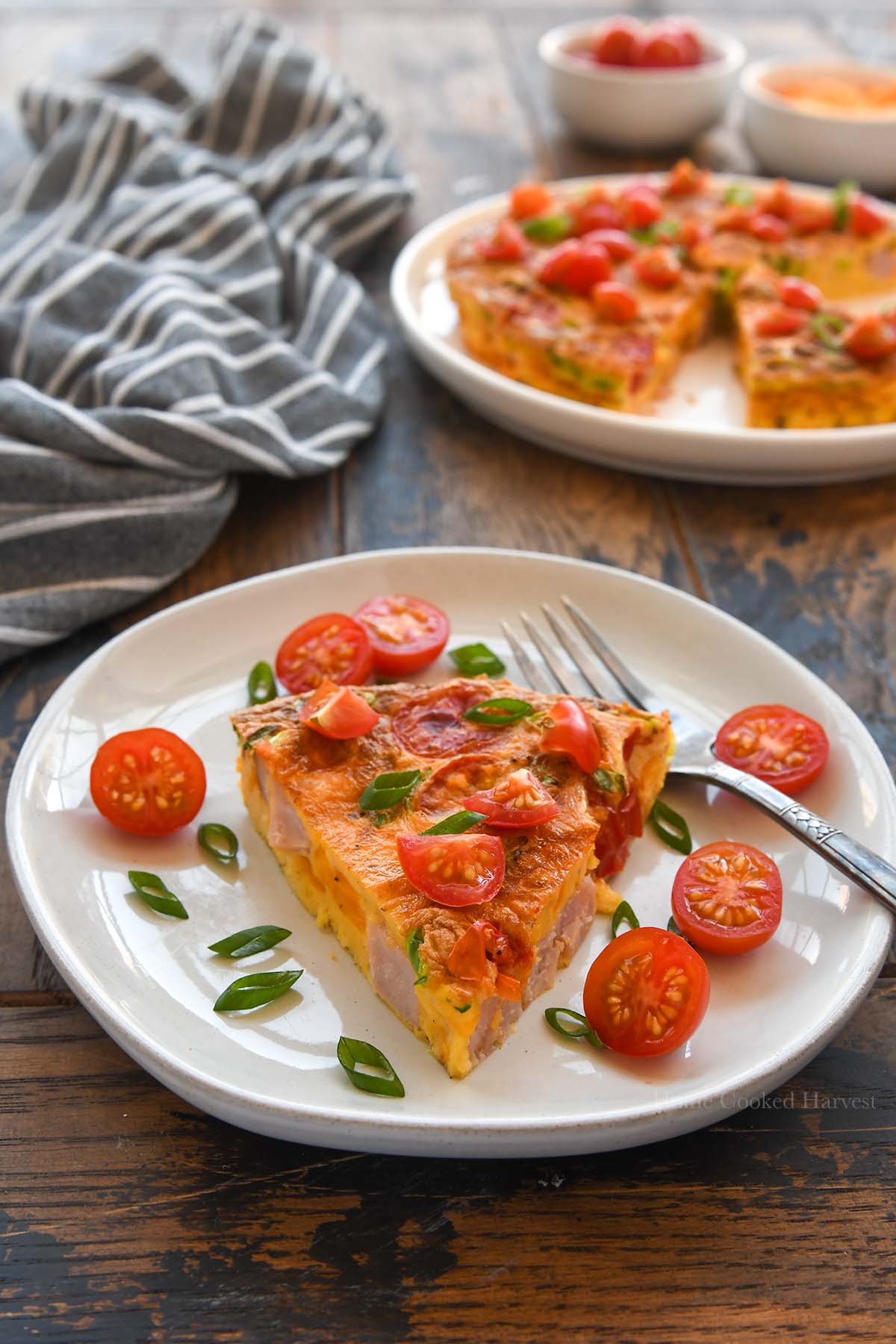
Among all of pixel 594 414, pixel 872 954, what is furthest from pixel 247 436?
pixel 872 954

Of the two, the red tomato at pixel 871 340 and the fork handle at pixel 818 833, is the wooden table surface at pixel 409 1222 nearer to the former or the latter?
A: the fork handle at pixel 818 833

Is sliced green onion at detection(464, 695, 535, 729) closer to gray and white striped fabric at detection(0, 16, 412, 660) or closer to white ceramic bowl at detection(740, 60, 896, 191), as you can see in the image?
gray and white striped fabric at detection(0, 16, 412, 660)

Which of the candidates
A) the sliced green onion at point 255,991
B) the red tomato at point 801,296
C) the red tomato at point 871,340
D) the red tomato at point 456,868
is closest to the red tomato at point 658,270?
the red tomato at point 801,296

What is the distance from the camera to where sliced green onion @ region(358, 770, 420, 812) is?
8.57ft

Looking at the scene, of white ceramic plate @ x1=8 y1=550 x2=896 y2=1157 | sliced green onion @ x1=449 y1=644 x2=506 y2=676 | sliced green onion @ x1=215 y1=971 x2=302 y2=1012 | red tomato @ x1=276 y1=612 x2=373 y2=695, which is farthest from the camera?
sliced green onion @ x1=449 y1=644 x2=506 y2=676

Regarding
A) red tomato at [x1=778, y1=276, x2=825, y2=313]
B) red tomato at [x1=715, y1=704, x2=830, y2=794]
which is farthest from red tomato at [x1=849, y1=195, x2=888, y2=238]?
red tomato at [x1=715, y1=704, x2=830, y2=794]

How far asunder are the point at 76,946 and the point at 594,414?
2677 millimetres

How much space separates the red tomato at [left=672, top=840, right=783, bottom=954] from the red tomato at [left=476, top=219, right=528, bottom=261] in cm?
339

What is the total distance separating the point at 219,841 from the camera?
2867 mm

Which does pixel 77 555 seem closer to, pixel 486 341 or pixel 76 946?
pixel 76 946

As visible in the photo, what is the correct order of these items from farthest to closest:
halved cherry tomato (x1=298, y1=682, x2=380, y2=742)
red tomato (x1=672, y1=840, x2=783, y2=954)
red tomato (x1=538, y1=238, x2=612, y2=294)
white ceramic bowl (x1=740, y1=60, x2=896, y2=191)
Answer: white ceramic bowl (x1=740, y1=60, x2=896, y2=191)
red tomato (x1=538, y1=238, x2=612, y2=294)
halved cherry tomato (x1=298, y1=682, x2=380, y2=742)
red tomato (x1=672, y1=840, x2=783, y2=954)

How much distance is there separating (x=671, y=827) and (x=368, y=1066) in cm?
98

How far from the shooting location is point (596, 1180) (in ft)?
7.52

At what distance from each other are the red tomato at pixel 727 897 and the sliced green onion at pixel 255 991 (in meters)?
0.84
